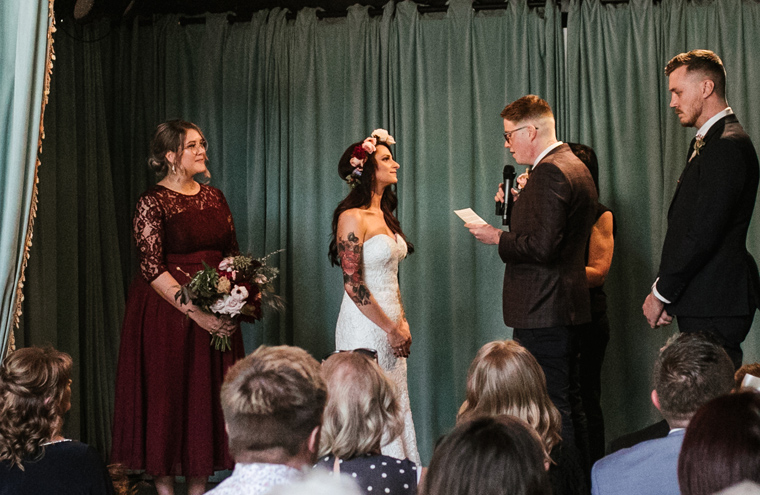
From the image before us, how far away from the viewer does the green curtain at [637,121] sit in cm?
477

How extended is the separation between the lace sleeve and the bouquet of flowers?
0.57ft

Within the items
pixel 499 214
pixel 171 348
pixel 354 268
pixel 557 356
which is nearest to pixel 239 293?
pixel 171 348

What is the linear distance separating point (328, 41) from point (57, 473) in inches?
142

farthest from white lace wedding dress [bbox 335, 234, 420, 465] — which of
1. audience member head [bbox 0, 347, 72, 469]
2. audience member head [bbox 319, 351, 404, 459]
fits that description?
audience member head [bbox 0, 347, 72, 469]

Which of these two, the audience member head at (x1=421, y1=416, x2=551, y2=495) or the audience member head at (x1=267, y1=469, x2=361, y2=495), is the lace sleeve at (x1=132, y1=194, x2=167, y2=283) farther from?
the audience member head at (x1=267, y1=469, x2=361, y2=495)

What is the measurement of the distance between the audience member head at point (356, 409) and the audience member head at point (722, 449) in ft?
3.16

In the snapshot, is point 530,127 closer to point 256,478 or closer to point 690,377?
point 690,377

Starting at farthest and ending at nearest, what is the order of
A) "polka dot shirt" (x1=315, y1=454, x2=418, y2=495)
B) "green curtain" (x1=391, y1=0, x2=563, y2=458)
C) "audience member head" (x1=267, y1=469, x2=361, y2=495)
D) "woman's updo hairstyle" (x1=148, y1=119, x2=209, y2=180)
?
"green curtain" (x1=391, y1=0, x2=563, y2=458)
"woman's updo hairstyle" (x1=148, y1=119, x2=209, y2=180)
"polka dot shirt" (x1=315, y1=454, x2=418, y2=495)
"audience member head" (x1=267, y1=469, x2=361, y2=495)

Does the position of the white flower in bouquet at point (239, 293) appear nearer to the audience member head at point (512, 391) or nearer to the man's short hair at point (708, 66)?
the audience member head at point (512, 391)

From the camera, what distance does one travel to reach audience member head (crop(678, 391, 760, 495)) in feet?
4.05

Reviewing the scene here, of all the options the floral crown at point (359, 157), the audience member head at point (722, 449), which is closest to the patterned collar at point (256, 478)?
the audience member head at point (722, 449)

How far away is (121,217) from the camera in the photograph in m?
5.16

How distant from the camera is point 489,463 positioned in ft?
4.38

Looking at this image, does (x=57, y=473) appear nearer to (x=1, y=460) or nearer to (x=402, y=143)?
(x=1, y=460)
